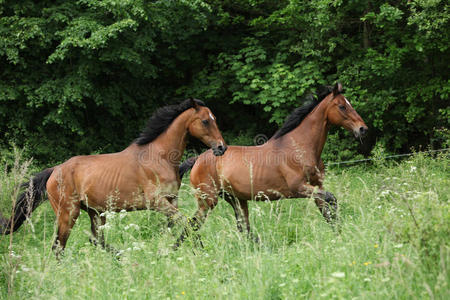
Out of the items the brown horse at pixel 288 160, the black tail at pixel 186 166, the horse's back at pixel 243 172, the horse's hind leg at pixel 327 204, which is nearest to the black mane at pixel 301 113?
the brown horse at pixel 288 160

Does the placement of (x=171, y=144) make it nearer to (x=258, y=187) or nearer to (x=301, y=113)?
(x=258, y=187)

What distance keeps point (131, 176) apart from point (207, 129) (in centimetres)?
121

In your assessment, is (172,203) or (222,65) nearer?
(172,203)

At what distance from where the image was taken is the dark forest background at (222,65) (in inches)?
466

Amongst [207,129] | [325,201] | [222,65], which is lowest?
[325,201]

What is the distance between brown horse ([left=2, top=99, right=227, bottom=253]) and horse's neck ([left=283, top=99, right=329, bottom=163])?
1.08 m

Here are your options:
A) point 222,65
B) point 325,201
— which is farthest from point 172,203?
point 222,65

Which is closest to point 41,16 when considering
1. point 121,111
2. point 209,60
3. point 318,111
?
point 121,111

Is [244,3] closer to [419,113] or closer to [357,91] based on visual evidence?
[357,91]

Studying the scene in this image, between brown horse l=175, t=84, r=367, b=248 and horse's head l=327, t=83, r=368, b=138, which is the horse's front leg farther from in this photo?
horse's head l=327, t=83, r=368, b=138

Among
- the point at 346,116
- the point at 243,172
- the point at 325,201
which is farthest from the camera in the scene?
A: the point at 243,172

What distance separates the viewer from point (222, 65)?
15.5 meters

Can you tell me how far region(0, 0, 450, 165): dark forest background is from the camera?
11.8 metres

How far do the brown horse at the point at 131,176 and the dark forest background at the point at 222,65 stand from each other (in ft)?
18.3
